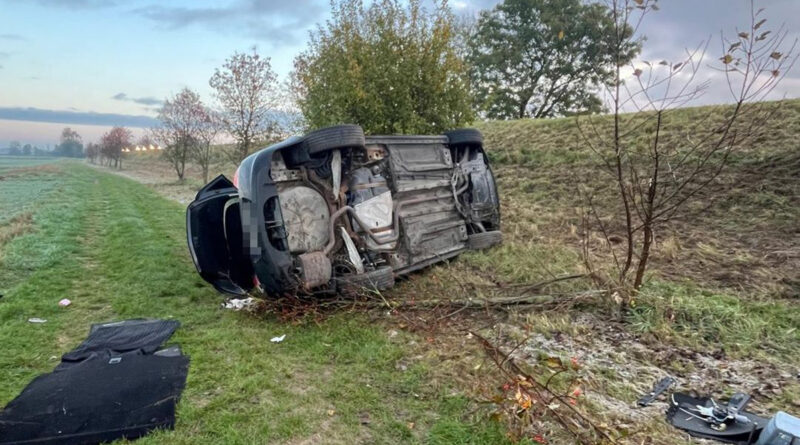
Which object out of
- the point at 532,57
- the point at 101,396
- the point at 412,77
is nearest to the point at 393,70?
the point at 412,77

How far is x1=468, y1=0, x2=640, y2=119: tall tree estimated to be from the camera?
23.9m

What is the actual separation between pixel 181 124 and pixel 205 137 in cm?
258

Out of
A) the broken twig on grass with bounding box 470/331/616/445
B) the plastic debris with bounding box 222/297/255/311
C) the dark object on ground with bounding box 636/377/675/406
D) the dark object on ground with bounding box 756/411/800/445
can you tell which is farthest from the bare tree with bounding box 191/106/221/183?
the dark object on ground with bounding box 756/411/800/445

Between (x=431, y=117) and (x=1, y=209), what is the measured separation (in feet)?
45.4

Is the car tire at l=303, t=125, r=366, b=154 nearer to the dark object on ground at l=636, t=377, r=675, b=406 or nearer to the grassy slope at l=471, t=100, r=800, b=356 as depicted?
the grassy slope at l=471, t=100, r=800, b=356

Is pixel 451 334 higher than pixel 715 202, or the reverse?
pixel 715 202

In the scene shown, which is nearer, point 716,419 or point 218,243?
point 716,419

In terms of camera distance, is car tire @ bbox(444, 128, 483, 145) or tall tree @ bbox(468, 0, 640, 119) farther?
tall tree @ bbox(468, 0, 640, 119)

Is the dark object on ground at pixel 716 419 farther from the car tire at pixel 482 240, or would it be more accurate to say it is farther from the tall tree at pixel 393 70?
the tall tree at pixel 393 70

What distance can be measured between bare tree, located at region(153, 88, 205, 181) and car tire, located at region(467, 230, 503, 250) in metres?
20.9

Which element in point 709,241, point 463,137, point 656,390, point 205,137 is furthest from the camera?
point 205,137

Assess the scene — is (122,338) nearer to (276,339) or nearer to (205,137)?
(276,339)

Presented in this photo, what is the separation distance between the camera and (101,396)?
120 inches

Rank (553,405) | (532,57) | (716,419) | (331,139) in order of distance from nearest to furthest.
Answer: (716,419)
(553,405)
(331,139)
(532,57)
